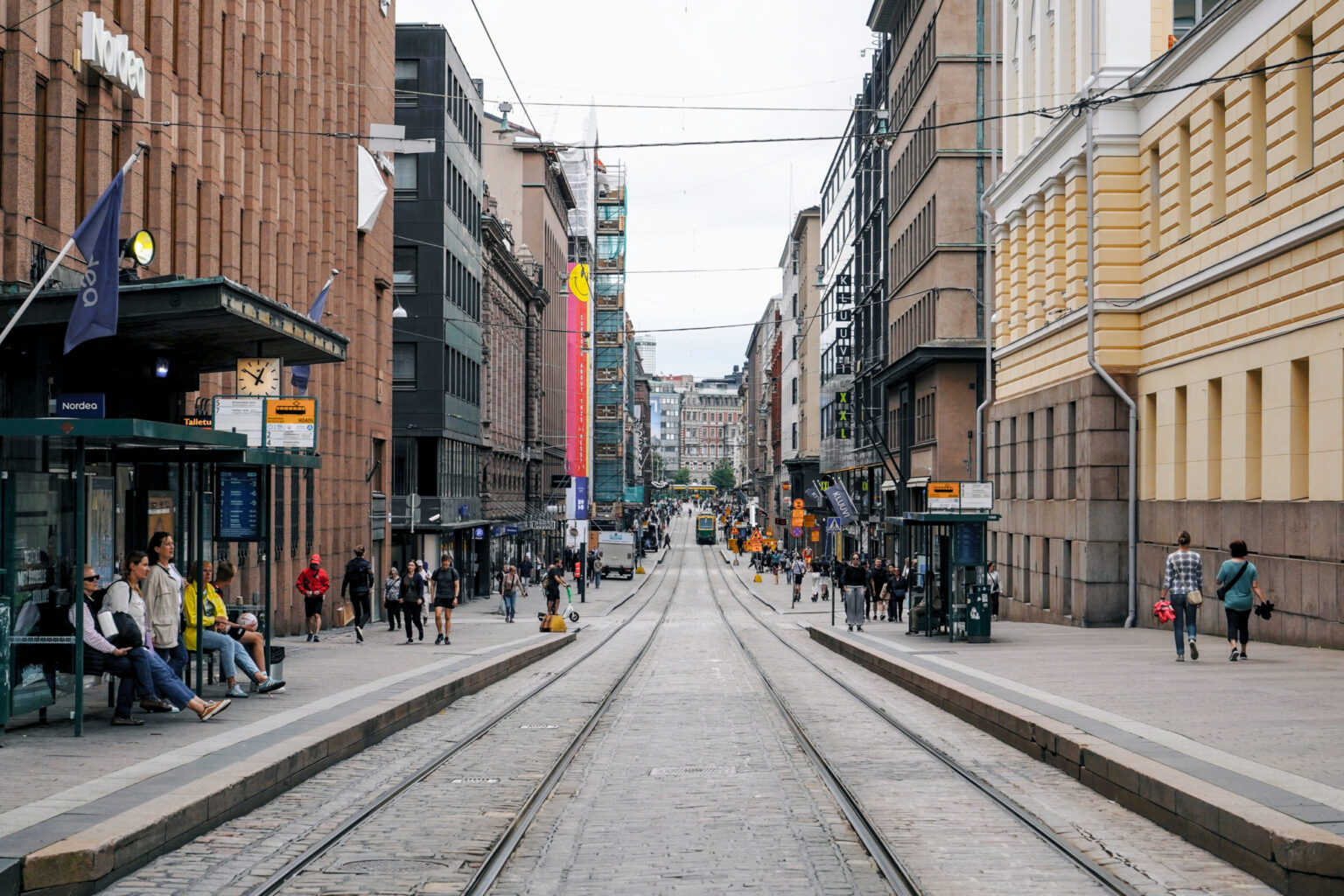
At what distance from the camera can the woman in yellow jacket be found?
1579 cm

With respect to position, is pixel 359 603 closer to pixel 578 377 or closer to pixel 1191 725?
pixel 1191 725

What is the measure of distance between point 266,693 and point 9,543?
4.68 metres

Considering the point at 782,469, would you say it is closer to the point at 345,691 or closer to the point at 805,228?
the point at 805,228

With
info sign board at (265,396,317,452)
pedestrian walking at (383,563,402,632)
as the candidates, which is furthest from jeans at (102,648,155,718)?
pedestrian walking at (383,563,402,632)

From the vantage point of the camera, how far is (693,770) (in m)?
13.3

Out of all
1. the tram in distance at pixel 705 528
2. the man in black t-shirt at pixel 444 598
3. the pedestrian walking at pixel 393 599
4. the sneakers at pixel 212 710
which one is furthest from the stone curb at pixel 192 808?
the tram in distance at pixel 705 528

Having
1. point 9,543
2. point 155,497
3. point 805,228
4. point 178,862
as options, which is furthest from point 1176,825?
point 805,228

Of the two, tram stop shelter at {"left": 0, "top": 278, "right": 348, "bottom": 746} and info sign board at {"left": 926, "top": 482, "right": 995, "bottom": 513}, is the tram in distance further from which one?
tram stop shelter at {"left": 0, "top": 278, "right": 348, "bottom": 746}

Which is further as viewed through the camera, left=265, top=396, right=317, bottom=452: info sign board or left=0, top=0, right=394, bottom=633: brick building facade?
left=265, top=396, right=317, bottom=452: info sign board

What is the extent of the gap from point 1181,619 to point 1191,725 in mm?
7599

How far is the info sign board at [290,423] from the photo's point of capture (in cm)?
2412

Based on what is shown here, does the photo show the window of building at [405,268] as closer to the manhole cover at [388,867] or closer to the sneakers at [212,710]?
the sneakers at [212,710]

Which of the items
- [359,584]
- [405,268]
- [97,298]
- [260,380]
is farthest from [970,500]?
[405,268]

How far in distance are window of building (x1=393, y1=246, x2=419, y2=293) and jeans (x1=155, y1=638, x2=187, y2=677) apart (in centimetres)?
4391
